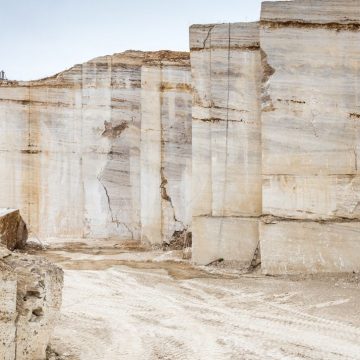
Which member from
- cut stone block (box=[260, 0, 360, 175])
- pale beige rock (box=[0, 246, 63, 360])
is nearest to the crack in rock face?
cut stone block (box=[260, 0, 360, 175])

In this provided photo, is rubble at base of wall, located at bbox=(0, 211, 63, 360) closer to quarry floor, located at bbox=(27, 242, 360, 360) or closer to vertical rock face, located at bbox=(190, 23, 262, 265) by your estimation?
quarry floor, located at bbox=(27, 242, 360, 360)

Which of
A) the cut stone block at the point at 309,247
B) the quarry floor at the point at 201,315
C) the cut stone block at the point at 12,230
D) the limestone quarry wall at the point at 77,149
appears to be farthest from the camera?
the limestone quarry wall at the point at 77,149

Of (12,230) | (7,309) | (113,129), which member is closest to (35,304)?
(7,309)

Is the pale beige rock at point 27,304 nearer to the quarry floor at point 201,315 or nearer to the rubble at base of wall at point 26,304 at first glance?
the rubble at base of wall at point 26,304

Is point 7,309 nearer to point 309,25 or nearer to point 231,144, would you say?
point 231,144

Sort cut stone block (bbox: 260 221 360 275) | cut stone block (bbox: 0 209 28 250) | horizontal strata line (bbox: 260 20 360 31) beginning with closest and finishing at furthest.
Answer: cut stone block (bbox: 260 221 360 275), horizontal strata line (bbox: 260 20 360 31), cut stone block (bbox: 0 209 28 250)

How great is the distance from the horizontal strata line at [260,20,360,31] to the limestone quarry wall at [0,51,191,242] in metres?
4.49

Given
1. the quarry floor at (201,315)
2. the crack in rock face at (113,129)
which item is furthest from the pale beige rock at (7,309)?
the crack in rock face at (113,129)

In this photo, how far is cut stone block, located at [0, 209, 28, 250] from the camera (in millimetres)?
10695

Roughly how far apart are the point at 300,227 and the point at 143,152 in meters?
4.84

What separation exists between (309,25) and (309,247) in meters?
3.26

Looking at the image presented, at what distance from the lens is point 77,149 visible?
13.3m

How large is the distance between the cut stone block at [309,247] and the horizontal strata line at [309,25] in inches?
112

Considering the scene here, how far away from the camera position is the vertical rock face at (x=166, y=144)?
12.0 metres
